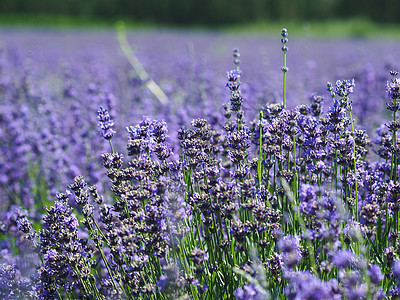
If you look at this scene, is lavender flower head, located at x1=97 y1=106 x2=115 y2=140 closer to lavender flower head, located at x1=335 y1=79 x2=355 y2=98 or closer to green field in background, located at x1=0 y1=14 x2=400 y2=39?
lavender flower head, located at x1=335 y1=79 x2=355 y2=98

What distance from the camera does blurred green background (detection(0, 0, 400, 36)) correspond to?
33.3 m

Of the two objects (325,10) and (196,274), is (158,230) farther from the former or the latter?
(325,10)

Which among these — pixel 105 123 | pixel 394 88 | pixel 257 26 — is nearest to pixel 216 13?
pixel 257 26

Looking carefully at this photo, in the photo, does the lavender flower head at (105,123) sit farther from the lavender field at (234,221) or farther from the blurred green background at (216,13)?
the blurred green background at (216,13)

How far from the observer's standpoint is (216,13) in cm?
3594

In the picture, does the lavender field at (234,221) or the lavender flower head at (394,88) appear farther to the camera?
the lavender flower head at (394,88)

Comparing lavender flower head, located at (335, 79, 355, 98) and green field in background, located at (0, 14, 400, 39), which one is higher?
lavender flower head, located at (335, 79, 355, 98)

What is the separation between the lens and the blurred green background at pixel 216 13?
3326 cm

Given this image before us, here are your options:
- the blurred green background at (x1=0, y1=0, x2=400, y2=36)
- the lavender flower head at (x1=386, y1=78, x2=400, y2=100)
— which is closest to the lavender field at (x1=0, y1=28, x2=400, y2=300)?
the lavender flower head at (x1=386, y1=78, x2=400, y2=100)

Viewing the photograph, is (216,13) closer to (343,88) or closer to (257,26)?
(257,26)

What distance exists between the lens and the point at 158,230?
1.96 m

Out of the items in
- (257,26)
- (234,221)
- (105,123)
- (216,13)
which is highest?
(216,13)

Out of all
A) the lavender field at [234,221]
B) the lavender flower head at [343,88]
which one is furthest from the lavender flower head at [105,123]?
the lavender flower head at [343,88]

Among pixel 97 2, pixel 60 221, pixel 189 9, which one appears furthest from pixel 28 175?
pixel 97 2
